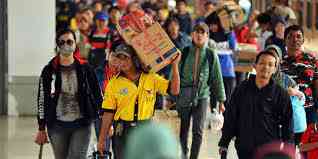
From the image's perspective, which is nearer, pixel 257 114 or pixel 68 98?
pixel 257 114

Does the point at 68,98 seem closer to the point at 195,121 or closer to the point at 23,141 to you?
the point at 195,121

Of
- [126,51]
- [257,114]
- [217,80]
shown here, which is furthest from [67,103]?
[217,80]

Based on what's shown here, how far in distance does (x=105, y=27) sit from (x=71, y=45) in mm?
9106

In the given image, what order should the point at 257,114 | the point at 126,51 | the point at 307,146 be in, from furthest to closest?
the point at 307,146
the point at 126,51
the point at 257,114

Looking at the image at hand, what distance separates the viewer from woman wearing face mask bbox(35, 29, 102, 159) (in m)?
8.05

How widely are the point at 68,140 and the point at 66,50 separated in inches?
31.1

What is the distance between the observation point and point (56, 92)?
8.05 metres

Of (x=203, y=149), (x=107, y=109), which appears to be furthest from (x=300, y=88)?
(x=203, y=149)

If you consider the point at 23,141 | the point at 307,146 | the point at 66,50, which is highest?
the point at 66,50

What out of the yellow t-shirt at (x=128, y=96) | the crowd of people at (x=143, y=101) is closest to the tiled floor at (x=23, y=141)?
the crowd of people at (x=143, y=101)

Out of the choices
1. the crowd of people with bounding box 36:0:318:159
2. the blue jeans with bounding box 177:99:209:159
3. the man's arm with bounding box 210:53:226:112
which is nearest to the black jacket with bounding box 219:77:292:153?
the crowd of people with bounding box 36:0:318:159

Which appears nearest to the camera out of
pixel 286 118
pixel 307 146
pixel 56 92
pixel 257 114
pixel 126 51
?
pixel 257 114

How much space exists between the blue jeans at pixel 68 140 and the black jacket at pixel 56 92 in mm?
74

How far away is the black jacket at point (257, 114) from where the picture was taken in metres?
7.27
